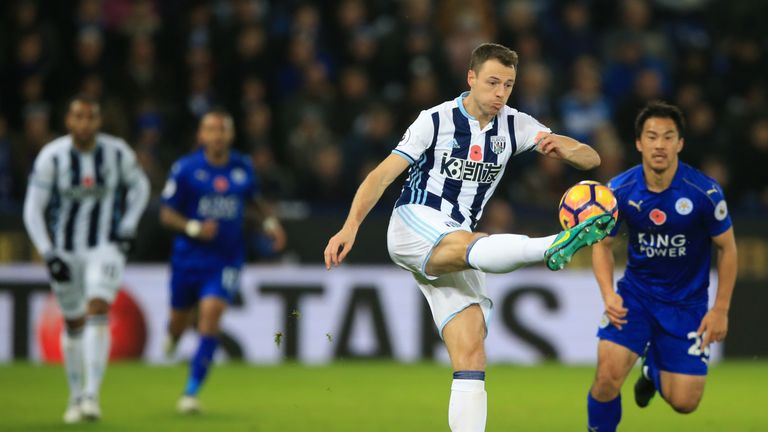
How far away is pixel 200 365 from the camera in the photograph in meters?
9.82

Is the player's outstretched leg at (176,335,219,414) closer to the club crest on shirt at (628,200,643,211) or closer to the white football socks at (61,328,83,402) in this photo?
the white football socks at (61,328,83,402)

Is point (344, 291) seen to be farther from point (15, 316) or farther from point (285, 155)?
point (15, 316)

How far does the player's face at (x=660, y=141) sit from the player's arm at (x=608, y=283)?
52 centimetres

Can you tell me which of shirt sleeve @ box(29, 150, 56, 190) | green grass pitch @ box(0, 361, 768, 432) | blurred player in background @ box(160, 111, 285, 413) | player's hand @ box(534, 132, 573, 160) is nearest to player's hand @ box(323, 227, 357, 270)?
player's hand @ box(534, 132, 573, 160)

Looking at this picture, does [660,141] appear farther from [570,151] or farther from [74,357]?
[74,357]

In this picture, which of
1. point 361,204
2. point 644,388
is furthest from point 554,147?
point 644,388

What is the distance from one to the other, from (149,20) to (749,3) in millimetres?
7581

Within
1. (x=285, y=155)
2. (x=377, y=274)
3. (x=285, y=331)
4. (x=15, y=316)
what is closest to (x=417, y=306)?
(x=377, y=274)

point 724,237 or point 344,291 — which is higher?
point 724,237

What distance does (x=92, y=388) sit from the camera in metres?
9.26

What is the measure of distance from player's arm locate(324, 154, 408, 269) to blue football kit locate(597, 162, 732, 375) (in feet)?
4.84

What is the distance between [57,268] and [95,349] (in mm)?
648

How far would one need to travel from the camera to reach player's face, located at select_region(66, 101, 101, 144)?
9391mm

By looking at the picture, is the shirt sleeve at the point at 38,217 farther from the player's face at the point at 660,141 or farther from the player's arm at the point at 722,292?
the player's arm at the point at 722,292
